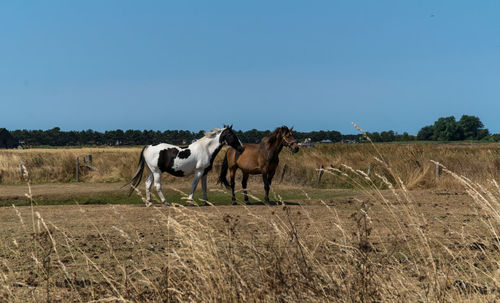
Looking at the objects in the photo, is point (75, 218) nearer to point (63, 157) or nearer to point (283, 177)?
point (283, 177)

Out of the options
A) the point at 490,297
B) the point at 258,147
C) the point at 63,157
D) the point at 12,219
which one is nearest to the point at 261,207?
the point at 258,147

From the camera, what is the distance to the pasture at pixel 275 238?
429 centimetres

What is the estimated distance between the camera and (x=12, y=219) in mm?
12250

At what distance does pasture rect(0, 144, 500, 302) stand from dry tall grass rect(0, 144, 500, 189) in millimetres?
89

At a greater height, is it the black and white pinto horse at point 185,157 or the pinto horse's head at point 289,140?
the pinto horse's head at point 289,140

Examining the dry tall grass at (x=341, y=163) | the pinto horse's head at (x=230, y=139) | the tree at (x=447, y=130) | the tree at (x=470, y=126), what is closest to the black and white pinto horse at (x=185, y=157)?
the pinto horse's head at (x=230, y=139)

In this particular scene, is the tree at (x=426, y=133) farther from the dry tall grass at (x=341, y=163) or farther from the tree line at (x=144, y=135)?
the dry tall grass at (x=341, y=163)

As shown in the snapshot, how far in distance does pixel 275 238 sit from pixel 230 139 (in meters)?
9.16

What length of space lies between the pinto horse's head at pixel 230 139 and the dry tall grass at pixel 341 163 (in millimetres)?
7820

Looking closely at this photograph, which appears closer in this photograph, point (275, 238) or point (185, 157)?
point (275, 238)

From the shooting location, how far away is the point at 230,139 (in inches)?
600

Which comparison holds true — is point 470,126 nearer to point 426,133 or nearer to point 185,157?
point 426,133

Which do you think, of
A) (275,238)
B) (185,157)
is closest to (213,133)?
(185,157)

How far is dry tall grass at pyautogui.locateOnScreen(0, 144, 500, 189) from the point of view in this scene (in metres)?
21.3
